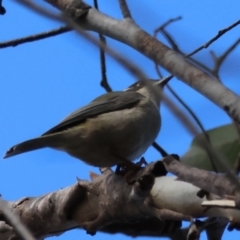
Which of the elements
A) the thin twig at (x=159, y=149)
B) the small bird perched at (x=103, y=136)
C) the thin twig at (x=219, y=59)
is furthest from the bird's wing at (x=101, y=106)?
the thin twig at (x=219, y=59)

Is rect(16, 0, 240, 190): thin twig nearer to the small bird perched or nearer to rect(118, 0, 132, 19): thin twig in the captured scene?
rect(118, 0, 132, 19): thin twig

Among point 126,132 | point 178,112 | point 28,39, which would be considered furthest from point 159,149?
point 178,112

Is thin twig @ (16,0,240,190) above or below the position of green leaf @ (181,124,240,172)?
below

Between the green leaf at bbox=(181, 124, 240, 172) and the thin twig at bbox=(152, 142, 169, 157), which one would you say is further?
the thin twig at bbox=(152, 142, 169, 157)

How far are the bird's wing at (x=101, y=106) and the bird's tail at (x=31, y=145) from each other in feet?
0.22

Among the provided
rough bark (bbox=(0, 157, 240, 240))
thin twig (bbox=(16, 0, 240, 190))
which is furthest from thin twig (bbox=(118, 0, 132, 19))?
thin twig (bbox=(16, 0, 240, 190))

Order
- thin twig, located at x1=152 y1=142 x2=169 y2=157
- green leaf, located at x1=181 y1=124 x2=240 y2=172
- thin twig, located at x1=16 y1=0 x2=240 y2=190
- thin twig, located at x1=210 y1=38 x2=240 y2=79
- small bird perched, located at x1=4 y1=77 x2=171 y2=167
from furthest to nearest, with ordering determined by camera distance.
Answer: small bird perched, located at x1=4 y1=77 x2=171 y2=167 → thin twig, located at x1=152 y1=142 x2=169 y2=157 → green leaf, located at x1=181 y1=124 x2=240 y2=172 → thin twig, located at x1=210 y1=38 x2=240 y2=79 → thin twig, located at x1=16 y1=0 x2=240 y2=190

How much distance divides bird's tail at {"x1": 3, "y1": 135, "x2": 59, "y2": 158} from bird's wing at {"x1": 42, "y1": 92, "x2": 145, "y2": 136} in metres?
0.07

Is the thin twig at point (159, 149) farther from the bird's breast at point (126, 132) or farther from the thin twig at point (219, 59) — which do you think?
the thin twig at point (219, 59)

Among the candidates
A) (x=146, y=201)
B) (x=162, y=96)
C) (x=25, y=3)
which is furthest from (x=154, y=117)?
(x=162, y=96)

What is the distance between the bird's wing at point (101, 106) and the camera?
2.86 metres

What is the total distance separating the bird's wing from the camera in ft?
9.38

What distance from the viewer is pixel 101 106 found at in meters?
3.02

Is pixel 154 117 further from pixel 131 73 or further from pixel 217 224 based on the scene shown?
pixel 131 73
